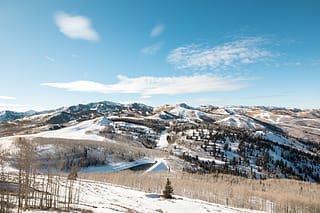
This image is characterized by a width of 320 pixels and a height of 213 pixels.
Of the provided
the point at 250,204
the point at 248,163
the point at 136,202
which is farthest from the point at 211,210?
the point at 248,163

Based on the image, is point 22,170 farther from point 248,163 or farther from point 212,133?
point 212,133

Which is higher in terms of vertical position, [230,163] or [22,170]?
[22,170]

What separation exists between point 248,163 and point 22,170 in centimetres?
12490

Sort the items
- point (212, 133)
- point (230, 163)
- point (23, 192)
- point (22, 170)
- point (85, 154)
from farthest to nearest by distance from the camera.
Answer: point (212, 133) → point (230, 163) → point (85, 154) → point (22, 170) → point (23, 192)

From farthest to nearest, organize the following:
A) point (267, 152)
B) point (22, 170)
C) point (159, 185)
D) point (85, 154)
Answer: point (267, 152), point (85, 154), point (159, 185), point (22, 170)

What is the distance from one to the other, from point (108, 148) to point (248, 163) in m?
68.9

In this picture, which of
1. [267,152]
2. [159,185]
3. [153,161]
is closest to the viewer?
[159,185]

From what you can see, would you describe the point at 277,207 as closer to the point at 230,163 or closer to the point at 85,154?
the point at 85,154

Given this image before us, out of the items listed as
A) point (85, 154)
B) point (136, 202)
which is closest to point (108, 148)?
point (85, 154)

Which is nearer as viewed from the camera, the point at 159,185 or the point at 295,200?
the point at 295,200

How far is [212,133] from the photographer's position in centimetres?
18250

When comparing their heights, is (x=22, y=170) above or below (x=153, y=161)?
above

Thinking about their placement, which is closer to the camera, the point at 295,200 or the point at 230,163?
the point at 295,200

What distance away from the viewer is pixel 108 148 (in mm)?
119375
